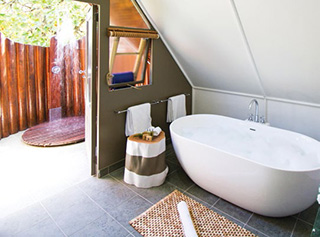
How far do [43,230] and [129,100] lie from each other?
1.72 metres

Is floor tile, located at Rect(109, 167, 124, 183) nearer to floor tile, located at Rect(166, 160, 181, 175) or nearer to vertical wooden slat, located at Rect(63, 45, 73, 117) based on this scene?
floor tile, located at Rect(166, 160, 181, 175)

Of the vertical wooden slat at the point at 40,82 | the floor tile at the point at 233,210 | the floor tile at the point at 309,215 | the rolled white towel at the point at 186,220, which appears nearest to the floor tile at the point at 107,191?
the rolled white towel at the point at 186,220

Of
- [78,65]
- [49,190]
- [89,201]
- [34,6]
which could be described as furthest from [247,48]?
[34,6]

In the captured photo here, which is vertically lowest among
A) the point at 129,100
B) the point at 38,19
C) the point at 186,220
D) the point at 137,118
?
the point at 186,220

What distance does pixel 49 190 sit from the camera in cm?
282

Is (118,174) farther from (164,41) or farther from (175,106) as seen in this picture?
(164,41)

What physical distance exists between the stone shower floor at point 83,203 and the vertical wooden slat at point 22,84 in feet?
4.25

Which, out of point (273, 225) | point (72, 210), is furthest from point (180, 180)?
point (72, 210)

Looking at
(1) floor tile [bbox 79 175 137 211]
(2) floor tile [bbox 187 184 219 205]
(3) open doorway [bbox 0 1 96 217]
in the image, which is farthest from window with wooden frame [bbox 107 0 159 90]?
(2) floor tile [bbox 187 184 219 205]

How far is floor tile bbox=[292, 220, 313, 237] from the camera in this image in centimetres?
222

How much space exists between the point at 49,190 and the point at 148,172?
111 centimetres

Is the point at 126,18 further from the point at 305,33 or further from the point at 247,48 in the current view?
the point at 305,33

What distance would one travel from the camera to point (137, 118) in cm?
329

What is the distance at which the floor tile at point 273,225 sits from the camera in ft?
7.35
